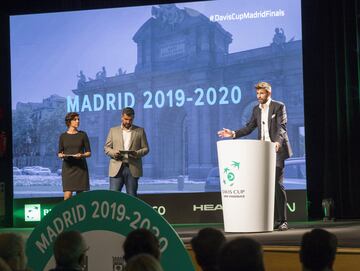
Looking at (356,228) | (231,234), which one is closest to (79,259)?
(231,234)

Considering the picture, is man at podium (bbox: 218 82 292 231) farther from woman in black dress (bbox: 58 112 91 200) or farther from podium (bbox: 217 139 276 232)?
woman in black dress (bbox: 58 112 91 200)

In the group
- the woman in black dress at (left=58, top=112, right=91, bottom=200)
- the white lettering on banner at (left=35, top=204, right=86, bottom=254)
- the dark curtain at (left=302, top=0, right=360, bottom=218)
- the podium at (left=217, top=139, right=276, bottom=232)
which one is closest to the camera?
the white lettering on banner at (left=35, top=204, right=86, bottom=254)

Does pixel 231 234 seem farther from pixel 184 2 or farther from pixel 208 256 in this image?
pixel 184 2

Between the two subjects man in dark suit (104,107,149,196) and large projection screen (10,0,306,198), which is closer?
man in dark suit (104,107,149,196)

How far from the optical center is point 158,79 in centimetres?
813

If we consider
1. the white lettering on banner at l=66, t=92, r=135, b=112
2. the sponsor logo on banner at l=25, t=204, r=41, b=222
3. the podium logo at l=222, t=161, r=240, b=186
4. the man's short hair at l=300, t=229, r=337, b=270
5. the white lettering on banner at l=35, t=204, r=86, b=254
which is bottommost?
the sponsor logo on banner at l=25, t=204, r=41, b=222

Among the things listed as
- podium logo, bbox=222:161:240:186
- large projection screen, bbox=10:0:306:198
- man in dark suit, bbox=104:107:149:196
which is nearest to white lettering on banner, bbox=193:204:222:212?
large projection screen, bbox=10:0:306:198

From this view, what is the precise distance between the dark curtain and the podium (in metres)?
2.81

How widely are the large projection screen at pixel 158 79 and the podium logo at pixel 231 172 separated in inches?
109

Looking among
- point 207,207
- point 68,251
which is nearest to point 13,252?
point 68,251

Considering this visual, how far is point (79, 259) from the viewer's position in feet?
8.38

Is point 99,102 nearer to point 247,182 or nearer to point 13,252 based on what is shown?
point 247,182

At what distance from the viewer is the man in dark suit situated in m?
6.48

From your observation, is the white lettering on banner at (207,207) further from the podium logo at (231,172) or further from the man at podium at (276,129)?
the podium logo at (231,172)
